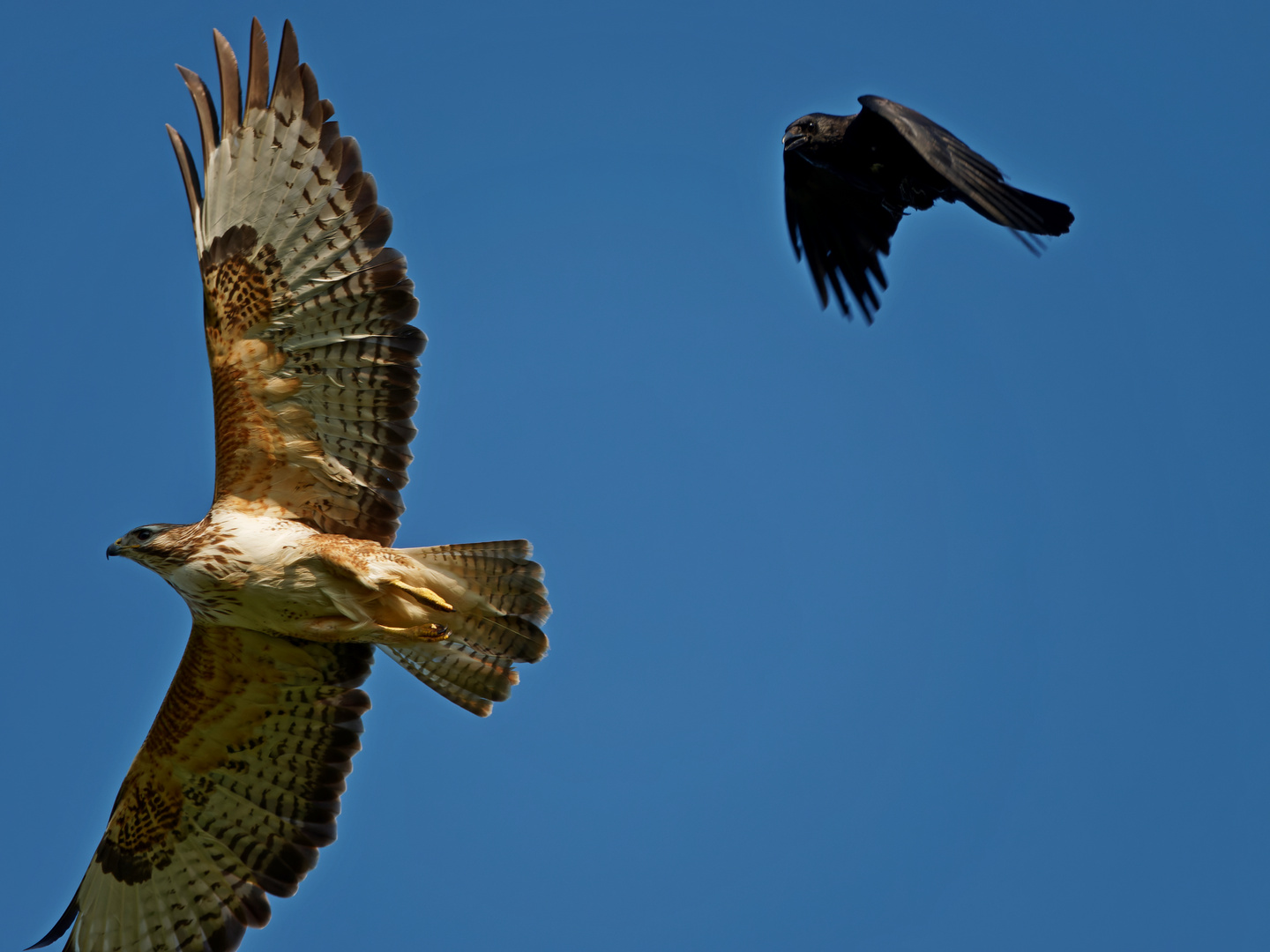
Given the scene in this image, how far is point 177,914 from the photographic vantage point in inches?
345

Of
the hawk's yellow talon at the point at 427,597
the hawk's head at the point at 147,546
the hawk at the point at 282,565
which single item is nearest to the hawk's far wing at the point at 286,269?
the hawk at the point at 282,565

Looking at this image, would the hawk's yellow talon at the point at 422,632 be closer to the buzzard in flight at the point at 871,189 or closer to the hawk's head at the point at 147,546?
the hawk's head at the point at 147,546

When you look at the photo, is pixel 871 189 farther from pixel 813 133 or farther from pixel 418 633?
pixel 418 633

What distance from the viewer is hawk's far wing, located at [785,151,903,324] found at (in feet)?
34.0

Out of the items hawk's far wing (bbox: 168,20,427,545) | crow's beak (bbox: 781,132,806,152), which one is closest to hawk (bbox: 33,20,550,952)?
hawk's far wing (bbox: 168,20,427,545)

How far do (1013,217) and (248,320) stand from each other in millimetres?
4580

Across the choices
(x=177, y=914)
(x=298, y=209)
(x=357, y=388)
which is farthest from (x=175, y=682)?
(x=298, y=209)

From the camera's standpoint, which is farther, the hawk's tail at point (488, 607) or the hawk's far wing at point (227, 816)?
the hawk's far wing at point (227, 816)

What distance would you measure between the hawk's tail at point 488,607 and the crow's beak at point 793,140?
3.52 m

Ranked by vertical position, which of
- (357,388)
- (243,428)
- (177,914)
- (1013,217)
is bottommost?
(177,914)

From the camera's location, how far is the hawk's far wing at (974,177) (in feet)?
25.2

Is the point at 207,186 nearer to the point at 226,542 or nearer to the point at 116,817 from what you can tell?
the point at 226,542

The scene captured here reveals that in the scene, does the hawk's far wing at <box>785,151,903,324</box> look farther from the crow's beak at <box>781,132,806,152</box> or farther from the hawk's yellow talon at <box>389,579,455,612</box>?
the hawk's yellow talon at <box>389,579,455,612</box>

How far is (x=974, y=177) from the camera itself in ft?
25.8
